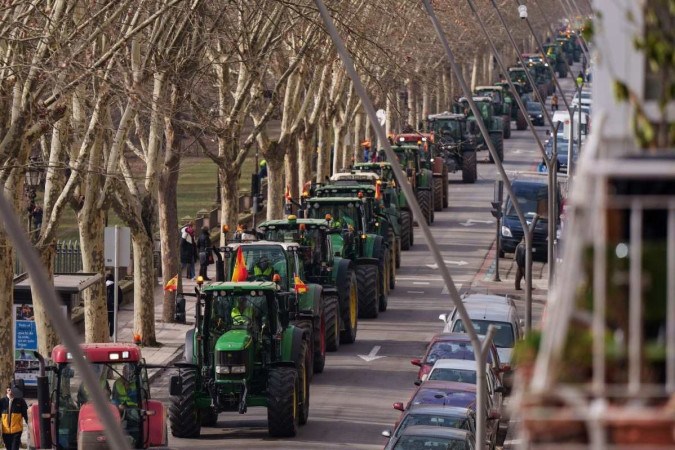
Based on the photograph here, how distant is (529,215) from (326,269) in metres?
13.9

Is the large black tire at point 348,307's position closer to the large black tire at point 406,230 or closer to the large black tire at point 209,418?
the large black tire at point 209,418

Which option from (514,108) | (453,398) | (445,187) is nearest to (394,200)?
(445,187)

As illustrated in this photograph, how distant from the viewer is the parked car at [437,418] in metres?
21.5

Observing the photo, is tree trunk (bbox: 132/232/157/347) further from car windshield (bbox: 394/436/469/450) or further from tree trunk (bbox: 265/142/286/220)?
car windshield (bbox: 394/436/469/450)

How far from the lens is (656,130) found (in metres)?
6.75

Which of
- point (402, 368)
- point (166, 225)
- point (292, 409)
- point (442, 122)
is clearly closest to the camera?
point (292, 409)

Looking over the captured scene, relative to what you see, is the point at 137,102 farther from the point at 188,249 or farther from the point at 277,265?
the point at 188,249

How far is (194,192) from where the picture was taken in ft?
224

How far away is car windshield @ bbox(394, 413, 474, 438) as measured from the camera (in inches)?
845

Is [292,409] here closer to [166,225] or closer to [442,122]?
[166,225]

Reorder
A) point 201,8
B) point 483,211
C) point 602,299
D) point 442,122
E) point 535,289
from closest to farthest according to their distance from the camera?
1. point 602,299
2. point 201,8
3. point 535,289
4. point 483,211
5. point 442,122

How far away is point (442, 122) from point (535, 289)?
→ 80.8 feet

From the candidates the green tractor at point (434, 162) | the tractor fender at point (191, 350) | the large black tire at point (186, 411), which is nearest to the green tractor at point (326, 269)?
the tractor fender at point (191, 350)

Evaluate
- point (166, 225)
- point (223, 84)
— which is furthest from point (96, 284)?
point (223, 84)
